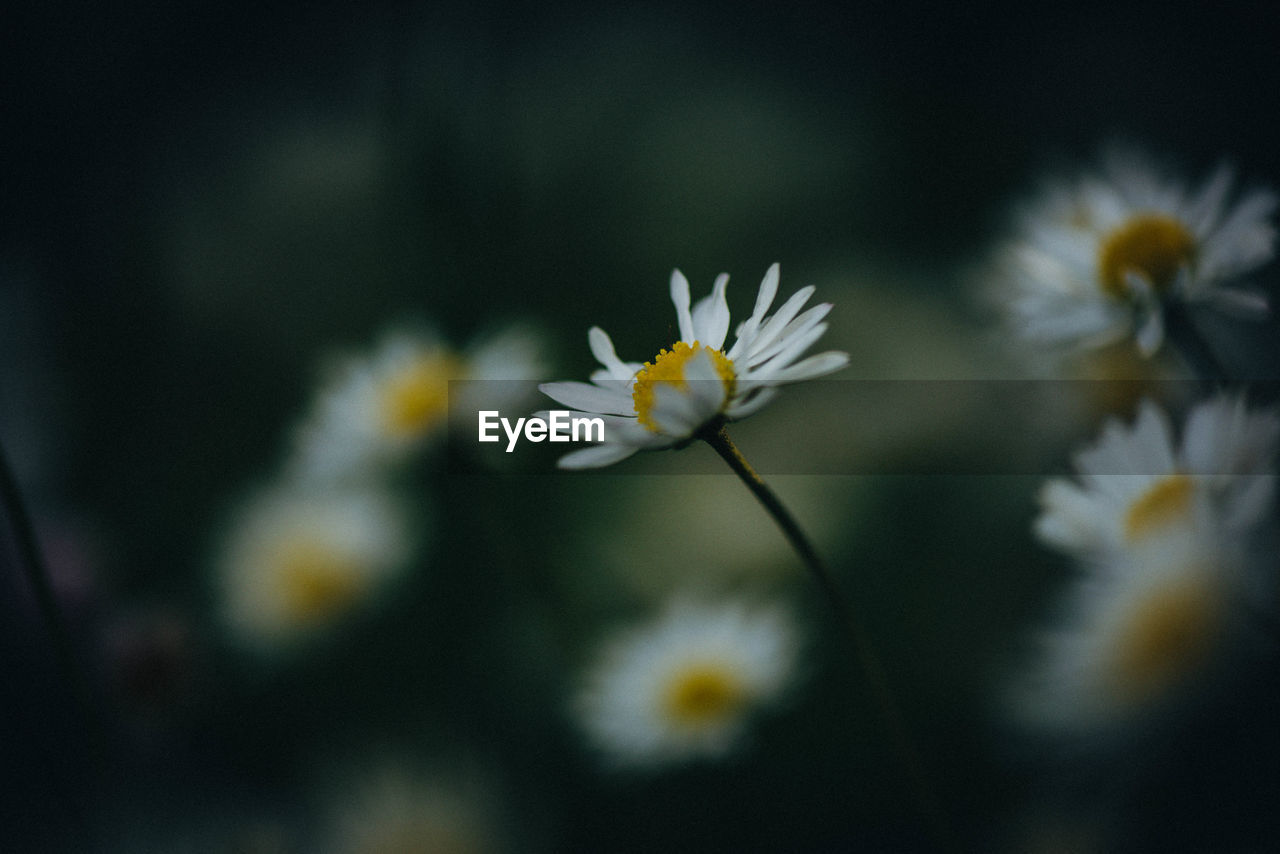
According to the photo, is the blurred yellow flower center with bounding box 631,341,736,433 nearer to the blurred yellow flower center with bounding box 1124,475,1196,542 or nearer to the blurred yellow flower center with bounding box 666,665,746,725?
the blurred yellow flower center with bounding box 1124,475,1196,542

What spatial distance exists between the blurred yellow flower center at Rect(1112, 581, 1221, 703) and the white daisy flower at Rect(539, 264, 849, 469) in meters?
0.21

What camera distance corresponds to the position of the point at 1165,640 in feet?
1.37

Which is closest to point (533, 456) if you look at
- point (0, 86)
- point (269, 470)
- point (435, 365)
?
point (435, 365)

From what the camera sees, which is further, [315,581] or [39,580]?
[315,581]

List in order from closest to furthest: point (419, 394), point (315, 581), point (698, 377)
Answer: point (698, 377) → point (419, 394) → point (315, 581)

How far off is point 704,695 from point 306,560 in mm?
617

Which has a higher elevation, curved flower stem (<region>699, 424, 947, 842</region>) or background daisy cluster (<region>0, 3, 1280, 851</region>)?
background daisy cluster (<region>0, 3, 1280, 851</region>)

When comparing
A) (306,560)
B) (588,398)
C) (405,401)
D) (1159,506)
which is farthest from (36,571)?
(306,560)

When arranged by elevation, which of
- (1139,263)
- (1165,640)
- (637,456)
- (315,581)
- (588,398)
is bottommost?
(1165,640)

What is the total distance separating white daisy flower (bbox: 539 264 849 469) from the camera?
33 cm

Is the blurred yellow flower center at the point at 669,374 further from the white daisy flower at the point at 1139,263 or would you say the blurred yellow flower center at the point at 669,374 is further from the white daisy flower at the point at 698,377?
the white daisy flower at the point at 1139,263

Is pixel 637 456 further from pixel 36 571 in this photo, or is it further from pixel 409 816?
pixel 36 571

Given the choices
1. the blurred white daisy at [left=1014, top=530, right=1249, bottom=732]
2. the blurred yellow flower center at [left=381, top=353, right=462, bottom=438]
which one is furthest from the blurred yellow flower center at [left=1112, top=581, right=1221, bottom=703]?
the blurred yellow flower center at [left=381, top=353, right=462, bottom=438]

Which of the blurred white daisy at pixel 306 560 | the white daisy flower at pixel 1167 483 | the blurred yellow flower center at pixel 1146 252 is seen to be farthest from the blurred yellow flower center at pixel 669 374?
the blurred white daisy at pixel 306 560
